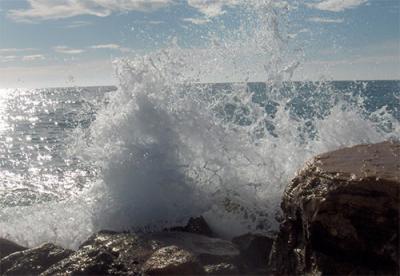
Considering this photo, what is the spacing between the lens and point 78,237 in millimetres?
7078

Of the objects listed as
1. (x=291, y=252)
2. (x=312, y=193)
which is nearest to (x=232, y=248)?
(x=291, y=252)

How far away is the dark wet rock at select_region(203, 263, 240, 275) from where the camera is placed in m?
4.65

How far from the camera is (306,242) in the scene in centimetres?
384

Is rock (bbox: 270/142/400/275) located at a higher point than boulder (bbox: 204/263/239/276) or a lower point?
higher

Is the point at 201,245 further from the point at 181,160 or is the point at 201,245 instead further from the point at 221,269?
the point at 181,160

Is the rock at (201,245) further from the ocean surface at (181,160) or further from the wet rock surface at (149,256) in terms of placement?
the ocean surface at (181,160)

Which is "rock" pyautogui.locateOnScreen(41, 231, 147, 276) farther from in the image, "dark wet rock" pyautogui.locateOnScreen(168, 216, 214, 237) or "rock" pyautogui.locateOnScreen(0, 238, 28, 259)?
"rock" pyautogui.locateOnScreen(0, 238, 28, 259)

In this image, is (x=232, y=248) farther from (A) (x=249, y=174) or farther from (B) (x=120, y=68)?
(B) (x=120, y=68)

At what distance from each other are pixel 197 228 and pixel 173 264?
1.80m

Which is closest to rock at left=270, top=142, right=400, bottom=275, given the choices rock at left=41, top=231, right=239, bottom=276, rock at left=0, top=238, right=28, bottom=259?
rock at left=41, top=231, right=239, bottom=276

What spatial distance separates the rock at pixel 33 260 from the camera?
521 centimetres

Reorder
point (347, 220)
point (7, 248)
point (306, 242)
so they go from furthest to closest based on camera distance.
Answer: point (7, 248)
point (306, 242)
point (347, 220)

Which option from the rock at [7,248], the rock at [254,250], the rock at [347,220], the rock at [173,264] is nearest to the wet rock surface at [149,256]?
the rock at [173,264]

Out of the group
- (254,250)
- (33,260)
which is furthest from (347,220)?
(33,260)
